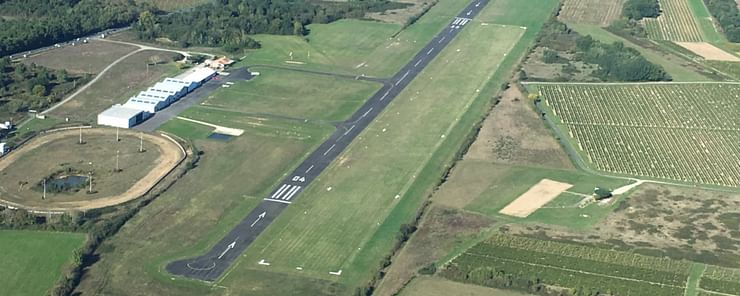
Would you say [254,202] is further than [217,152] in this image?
No

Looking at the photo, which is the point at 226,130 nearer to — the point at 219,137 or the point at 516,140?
the point at 219,137

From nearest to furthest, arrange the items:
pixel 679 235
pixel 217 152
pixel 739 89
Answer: pixel 679 235 < pixel 217 152 < pixel 739 89

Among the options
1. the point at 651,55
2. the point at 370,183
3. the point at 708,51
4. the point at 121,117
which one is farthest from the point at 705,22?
the point at 121,117

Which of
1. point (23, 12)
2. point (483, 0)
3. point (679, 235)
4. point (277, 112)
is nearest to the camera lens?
point (679, 235)

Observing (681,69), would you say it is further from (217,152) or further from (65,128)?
(65,128)

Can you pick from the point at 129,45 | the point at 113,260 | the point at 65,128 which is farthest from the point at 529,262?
the point at 129,45

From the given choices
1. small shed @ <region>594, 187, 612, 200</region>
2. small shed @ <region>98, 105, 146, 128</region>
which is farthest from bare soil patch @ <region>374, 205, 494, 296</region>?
small shed @ <region>98, 105, 146, 128</region>
